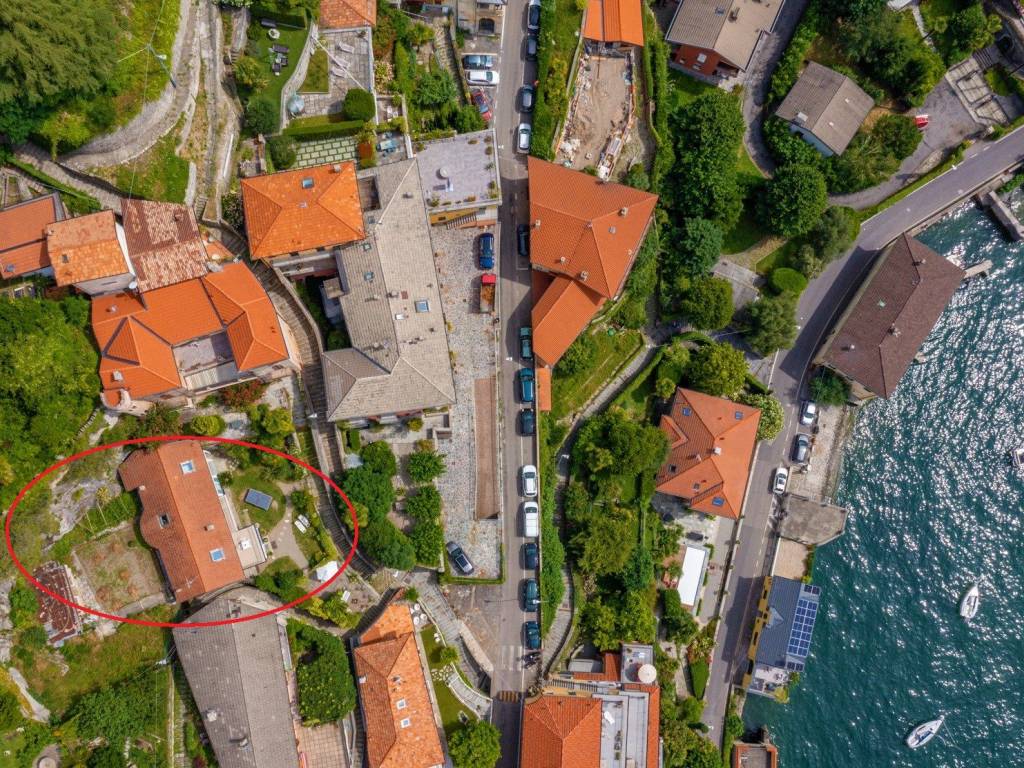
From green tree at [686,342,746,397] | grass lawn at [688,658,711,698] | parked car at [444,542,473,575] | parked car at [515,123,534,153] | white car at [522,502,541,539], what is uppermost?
parked car at [515,123,534,153]

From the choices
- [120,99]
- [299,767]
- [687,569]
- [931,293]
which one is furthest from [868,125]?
[299,767]

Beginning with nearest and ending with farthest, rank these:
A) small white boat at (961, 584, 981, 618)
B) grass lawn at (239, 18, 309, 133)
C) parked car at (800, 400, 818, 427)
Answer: grass lawn at (239, 18, 309, 133), small white boat at (961, 584, 981, 618), parked car at (800, 400, 818, 427)

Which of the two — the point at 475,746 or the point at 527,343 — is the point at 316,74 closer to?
the point at 527,343

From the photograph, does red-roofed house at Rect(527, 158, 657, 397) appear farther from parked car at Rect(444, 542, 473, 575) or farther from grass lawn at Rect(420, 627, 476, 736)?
grass lawn at Rect(420, 627, 476, 736)

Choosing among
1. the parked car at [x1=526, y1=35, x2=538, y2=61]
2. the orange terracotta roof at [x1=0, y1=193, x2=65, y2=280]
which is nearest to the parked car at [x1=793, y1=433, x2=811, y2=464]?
the parked car at [x1=526, y1=35, x2=538, y2=61]

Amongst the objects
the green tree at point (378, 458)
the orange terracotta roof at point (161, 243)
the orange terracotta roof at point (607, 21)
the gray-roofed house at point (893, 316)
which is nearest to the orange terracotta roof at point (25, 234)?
the orange terracotta roof at point (161, 243)

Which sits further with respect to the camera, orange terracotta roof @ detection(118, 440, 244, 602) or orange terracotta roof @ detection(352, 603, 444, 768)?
orange terracotta roof @ detection(352, 603, 444, 768)
